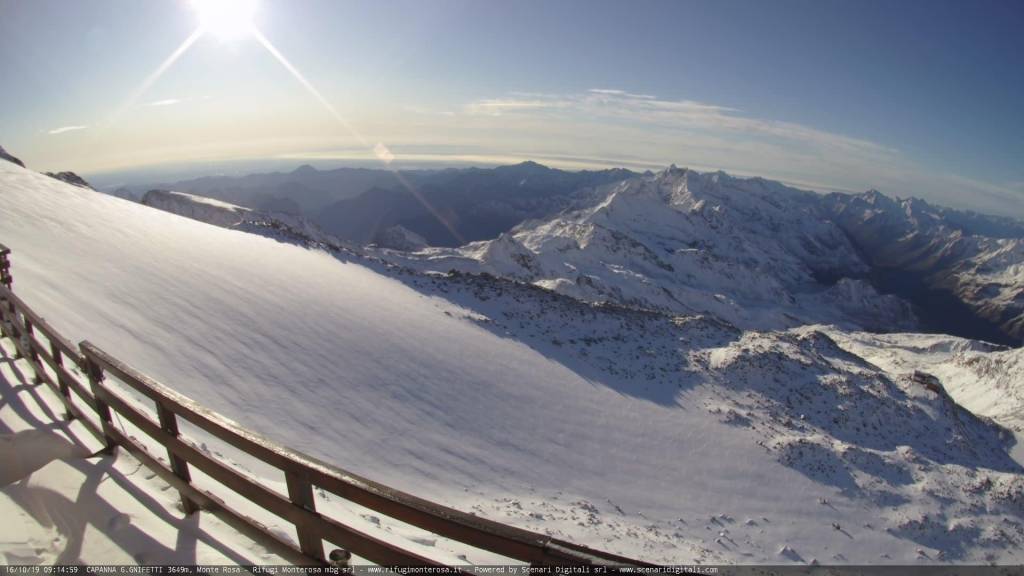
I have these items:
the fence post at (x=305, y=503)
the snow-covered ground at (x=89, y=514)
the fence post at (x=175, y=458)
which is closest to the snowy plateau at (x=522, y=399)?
the snow-covered ground at (x=89, y=514)

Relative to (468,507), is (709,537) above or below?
below

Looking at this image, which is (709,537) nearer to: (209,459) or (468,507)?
(468,507)

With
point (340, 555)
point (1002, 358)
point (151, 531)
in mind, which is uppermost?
point (340, 555)

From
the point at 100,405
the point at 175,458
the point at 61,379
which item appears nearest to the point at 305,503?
the point at 175,458

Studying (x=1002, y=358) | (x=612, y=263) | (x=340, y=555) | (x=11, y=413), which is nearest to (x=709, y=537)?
(x=340, y=555)

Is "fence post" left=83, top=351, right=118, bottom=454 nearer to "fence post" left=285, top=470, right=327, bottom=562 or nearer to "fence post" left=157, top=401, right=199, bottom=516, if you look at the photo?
"fence post" left=157, top=401, right=199, bottom=516

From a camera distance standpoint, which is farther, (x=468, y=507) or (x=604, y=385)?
(x=604, y=385)

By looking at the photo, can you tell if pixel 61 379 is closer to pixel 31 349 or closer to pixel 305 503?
pixel 31 349
